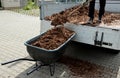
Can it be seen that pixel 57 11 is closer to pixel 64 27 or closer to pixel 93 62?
pixel 64 27

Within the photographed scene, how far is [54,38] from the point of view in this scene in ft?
11.9

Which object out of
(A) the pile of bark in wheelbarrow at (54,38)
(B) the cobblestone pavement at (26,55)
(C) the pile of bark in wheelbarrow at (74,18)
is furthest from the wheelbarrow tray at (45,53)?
(C) the pile of bark in wheelbarrow at (74,18)

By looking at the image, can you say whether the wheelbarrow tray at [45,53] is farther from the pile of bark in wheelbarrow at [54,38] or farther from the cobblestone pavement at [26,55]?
the cobblestone pavement at [26,55]

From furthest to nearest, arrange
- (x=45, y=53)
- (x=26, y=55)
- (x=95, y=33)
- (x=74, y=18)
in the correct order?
1. (x=26, y=55)
2. (x=74, y=18)
3. (x=95, y=33)
4. (x=45, y=53)

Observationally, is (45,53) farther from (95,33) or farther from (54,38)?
(95,33)

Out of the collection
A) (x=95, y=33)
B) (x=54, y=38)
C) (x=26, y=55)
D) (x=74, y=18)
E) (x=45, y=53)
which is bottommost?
(x=26, y=55)

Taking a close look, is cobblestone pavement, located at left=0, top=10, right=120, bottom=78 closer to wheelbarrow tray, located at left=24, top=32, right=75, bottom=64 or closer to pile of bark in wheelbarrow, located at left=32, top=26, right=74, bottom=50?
wheelbarrow tray, located at left=24, top=32, right=75, bottom=64

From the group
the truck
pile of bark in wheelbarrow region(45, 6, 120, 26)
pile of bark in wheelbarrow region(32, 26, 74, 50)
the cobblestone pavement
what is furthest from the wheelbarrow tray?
pile of bark in wheelbarrow region(45, 6, 120, 26)

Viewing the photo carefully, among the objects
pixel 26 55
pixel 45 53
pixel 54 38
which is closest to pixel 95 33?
pixel 54 38

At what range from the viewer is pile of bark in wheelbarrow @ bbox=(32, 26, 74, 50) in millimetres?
3410

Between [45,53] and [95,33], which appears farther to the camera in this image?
[95,33]

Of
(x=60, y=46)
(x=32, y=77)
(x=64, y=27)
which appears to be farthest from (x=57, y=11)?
(x=32, y=77)

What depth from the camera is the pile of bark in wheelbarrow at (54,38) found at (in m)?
3.41

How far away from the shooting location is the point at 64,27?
390 cm
